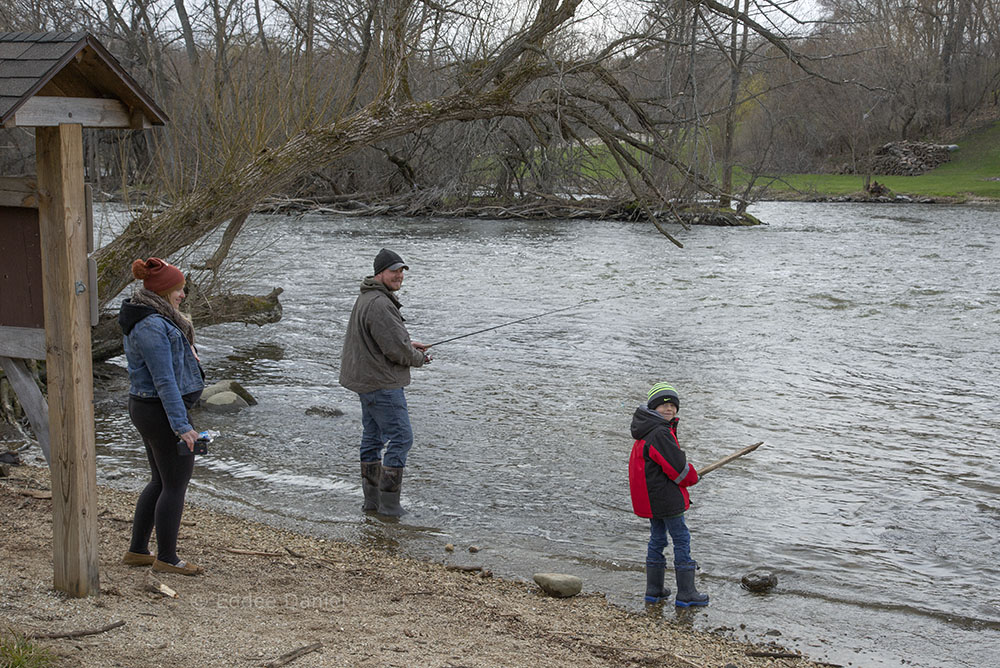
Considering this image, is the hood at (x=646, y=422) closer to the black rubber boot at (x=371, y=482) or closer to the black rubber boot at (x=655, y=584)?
the black rubber boot at (x=655, y=584)

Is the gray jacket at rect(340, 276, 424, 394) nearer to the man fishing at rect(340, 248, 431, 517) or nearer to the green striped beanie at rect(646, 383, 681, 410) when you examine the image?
the man fishing at rect(340, 248, 431, 517)

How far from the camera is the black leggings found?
16.7 ft

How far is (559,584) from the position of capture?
6016mm

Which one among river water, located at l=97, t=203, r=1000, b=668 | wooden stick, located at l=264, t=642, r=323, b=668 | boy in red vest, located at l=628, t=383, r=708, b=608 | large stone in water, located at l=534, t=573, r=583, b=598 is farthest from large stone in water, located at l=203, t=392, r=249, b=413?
wooden stick, located at l=264, t=642, r=323, b=668

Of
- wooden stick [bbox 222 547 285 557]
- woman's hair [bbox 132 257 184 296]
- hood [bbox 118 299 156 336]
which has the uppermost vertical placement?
woman's hair [bbox 132 257 184 296]

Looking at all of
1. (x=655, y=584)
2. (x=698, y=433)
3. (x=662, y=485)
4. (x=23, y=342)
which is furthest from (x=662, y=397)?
(x=698, y=433)

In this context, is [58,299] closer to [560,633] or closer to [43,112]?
[43,112]

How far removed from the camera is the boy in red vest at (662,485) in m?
5.88

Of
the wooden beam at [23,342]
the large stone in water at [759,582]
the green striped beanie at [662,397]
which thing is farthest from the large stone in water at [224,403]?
the large stone in water at [759,582]

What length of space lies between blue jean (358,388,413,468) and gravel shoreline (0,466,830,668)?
830 mm

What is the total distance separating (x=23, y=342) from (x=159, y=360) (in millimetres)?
634

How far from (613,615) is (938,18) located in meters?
57.2

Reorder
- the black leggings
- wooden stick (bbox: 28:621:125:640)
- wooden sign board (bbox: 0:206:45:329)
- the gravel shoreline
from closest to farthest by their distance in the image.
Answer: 1. wooden stick (bbox: 28:621:125:640)
2. the gravel shoreline
3. wooden sign board (bbox: 0:206:45:329)
4. the black leggings

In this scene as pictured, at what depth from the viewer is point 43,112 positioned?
4.31 meters
